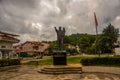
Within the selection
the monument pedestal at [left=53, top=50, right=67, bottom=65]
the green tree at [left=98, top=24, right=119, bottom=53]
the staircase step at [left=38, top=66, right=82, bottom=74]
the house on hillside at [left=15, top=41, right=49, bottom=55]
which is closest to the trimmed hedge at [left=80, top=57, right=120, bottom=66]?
the monument pedestal at [left=53, top=50, right=67, bottom=65]

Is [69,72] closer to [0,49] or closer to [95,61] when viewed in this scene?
[95,61]

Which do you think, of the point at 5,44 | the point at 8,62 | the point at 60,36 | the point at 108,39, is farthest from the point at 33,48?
the point at 60,36

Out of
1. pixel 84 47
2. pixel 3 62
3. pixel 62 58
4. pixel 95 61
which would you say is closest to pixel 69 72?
→ pixel 62 58

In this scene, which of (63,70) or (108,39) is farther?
(108,39)

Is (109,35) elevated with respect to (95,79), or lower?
elevated

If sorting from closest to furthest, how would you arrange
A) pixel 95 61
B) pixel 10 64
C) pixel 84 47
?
pixel 95 61
pixel 10 64
pixel 84 47

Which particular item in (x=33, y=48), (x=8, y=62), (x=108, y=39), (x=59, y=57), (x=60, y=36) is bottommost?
(x=8, y=62)

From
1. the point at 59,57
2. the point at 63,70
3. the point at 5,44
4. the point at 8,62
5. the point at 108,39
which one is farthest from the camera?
the point at 108,39

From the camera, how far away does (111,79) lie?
51.0 feet

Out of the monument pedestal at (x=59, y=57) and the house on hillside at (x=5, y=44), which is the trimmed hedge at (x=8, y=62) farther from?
the house on hillside at (x=5, y=44)

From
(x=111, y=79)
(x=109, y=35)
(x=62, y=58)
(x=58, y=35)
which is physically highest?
(x=109, y=35)

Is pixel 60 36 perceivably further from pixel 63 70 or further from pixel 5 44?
pixel 5 44

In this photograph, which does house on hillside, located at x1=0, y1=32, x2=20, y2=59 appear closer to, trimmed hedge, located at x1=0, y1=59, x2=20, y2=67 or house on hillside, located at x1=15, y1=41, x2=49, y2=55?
trimmed hedge, located at x1=0, y1=59, x2=20, y2=67

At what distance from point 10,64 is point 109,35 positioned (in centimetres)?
4890
